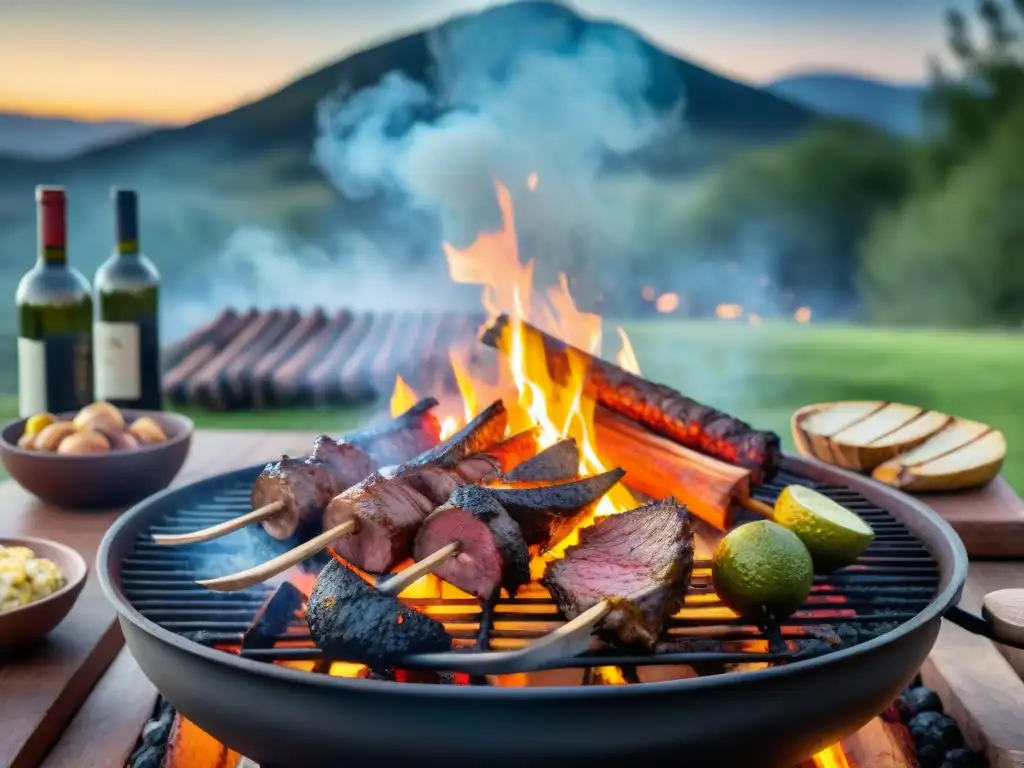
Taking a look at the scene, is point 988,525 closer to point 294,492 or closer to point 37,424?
point 294,492

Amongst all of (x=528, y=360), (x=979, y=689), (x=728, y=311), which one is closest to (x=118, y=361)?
(x=528, y=360)

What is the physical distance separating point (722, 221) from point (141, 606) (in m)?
11.6

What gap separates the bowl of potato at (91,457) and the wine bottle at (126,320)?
54 cm

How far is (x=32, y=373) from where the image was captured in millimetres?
3984

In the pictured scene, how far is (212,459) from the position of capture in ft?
14.3

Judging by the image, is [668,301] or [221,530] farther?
[668,301]

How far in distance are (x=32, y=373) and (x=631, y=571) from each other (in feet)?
10.0

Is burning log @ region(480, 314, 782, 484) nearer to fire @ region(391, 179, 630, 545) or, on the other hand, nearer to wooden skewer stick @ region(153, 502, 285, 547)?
fire @ region(391, 179, 630, 545)

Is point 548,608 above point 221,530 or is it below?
below

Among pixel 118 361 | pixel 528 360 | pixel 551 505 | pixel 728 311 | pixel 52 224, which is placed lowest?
pixel 728 311

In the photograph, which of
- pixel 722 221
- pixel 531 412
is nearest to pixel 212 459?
pixel 531 412

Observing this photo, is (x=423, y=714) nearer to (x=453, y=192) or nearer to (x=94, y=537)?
(x=94, y=537)

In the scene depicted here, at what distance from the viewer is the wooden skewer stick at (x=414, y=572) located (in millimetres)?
1777

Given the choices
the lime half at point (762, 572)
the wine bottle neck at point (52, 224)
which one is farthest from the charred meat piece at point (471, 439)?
the wine bottle neck at point (52, 224)
